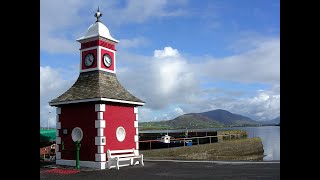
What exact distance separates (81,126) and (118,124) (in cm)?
162

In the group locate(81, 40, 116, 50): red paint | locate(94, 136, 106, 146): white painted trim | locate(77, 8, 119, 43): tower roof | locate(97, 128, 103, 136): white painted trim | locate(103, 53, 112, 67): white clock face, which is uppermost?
locate(77, 8, 119, 43): tower roof

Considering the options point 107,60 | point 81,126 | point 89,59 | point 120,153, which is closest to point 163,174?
point 120,153

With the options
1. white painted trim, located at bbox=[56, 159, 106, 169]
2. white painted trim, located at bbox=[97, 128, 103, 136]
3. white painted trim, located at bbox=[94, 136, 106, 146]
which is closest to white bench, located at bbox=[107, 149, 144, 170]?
white painted trim, located at bbox=[56, 159, 106, 169]

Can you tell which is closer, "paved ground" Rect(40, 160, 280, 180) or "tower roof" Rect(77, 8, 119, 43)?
"paved ground" Rect(40, 160, 280, 180)

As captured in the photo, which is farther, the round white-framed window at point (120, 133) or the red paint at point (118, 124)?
the round white-framed window at point (120, 133)

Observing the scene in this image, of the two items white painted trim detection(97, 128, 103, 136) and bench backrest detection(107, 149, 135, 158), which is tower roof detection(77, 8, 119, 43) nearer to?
white painted trim detection(97, 128, 103, 136)

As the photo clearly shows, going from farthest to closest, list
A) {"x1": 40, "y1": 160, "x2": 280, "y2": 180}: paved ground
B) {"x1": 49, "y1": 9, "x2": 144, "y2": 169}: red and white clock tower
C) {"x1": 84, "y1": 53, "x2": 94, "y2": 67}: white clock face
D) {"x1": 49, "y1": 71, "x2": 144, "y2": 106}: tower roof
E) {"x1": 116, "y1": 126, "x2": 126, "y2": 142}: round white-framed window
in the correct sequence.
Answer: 1. {"x1": 84, "y1": 53, "x2": 94, "y2": 67}: white clock face
2. {"x1": 116, "y1": 126, "x2": 126, "y2": 142}: round white-framed window
3. {"x1": 49, "y1": 71, "x2": 144, "y2": 106}: tower roof
4. {"x1": 49, "y1": 9, "x2": 144, "y2": 169}: red and white clock tower
5. {"x1": 40, "y1": 160, "x2": 280, "y2": 180}: paved ground

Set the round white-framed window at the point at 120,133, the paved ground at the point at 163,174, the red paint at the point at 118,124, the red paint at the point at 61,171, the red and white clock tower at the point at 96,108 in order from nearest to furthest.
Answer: the paved ground at the point at 163,174 → the red paint at the point at 61,171 → the red and white clock tower at the point at 96,108 → the red paint at the point at 118,124 → the round white-framed window at the point at 120,133

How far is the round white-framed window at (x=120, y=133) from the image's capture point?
14.8m

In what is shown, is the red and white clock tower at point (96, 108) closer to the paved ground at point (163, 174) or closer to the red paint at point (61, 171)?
the red paint at point (61, 171)

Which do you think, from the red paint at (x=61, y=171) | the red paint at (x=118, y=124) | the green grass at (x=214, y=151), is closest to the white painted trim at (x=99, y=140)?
the red paint at (x=118, y=124)

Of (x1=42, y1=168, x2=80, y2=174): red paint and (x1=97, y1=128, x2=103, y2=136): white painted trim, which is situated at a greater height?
(x1=97, y1=128, x2=103, y2=136): white painted trim

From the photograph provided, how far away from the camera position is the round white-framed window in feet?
48.7
